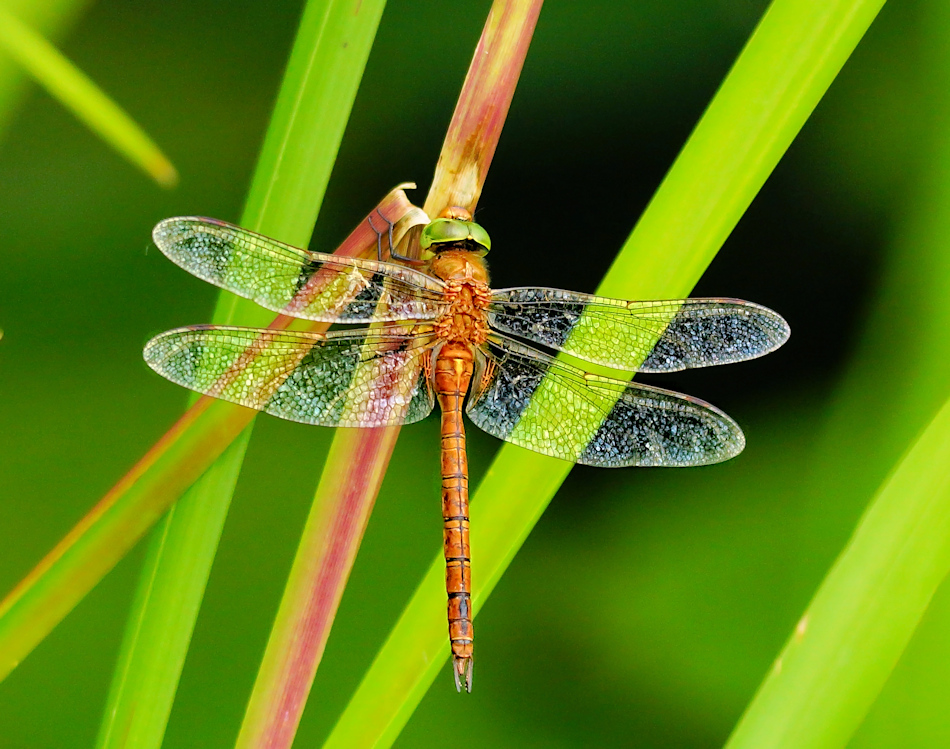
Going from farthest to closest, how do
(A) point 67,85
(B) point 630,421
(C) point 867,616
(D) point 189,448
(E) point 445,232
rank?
1. (B) point 630,421
2. (E) point 445,232
3. (A) point 67,85
4. (D) point 189,448
5. (C) point 867,616

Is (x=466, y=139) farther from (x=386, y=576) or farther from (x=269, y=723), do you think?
(x=386, y=576)

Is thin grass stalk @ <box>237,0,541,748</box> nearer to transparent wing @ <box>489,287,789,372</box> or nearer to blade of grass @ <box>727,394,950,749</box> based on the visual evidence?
transparent wing @ <box>489,287,789,372</box>

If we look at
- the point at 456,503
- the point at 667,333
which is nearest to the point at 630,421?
the point at 667,333

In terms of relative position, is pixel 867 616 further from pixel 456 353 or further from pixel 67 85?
pixel 67 85

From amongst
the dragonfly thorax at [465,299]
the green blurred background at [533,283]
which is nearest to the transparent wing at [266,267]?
the dragonfly thorax at [465,299]

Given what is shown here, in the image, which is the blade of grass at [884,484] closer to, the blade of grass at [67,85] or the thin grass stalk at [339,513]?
the thin grass stalk at [339,513]

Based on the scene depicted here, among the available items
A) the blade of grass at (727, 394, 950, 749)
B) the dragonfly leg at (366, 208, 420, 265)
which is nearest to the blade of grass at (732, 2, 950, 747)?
the blade of grass at (727, 394, 950, 749)

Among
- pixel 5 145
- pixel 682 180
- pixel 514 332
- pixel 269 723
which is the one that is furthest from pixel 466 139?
pixel 5 145

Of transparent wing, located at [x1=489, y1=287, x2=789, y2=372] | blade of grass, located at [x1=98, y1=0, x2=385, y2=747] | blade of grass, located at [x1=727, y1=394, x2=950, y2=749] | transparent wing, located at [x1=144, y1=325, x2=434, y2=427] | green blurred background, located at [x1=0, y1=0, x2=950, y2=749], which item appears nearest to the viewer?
blade of grass, located at [x1=727, y1=394, x2=950, y2=749]
